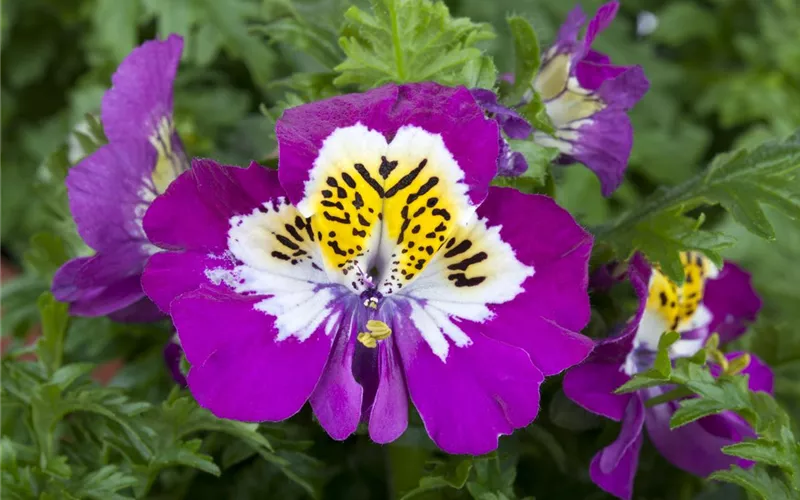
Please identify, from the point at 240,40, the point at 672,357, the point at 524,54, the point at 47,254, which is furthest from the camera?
the point at 240,40

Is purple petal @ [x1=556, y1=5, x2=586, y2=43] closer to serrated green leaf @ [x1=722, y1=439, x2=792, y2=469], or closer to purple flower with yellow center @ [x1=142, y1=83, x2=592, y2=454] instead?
purple flower with yellow center @ [x1=142, y1=83, x2=592, y2=454]

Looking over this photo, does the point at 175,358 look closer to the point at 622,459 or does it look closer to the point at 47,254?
the point at 47,254

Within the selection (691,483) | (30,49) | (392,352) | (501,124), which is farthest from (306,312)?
(30,49)

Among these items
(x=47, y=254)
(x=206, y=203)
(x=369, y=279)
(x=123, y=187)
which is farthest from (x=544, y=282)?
(x=47, y=254)

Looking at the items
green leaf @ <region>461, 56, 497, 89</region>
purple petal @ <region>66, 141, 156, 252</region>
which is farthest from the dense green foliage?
purple petal @ <region>66, 141, 156, 252</region>

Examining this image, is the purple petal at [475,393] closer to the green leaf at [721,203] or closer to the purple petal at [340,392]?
the purple petal at [340,392]

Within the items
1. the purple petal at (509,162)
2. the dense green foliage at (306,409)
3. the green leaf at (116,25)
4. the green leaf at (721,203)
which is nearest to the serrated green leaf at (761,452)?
the dense green foliage at (306,409)
